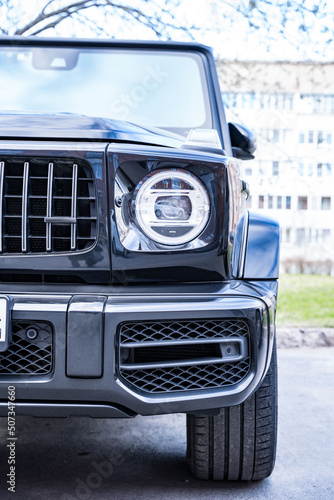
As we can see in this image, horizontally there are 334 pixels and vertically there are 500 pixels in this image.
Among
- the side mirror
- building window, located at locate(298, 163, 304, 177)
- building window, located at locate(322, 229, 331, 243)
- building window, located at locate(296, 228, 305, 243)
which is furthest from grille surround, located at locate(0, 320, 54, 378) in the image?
building window, located at locate(322, 229, 331, 243)

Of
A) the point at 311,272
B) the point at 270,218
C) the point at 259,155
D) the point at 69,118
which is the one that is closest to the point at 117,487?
the point at 270,218

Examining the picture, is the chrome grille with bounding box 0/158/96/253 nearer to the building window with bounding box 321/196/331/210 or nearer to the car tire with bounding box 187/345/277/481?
the car tire with bounding box 187/345/277/481

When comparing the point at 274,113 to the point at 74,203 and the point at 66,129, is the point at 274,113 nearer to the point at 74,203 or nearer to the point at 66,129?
the point at 66,129

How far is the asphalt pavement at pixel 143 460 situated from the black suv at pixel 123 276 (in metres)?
0.57

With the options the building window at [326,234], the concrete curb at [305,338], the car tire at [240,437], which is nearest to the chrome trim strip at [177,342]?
the car tire at [240,437]

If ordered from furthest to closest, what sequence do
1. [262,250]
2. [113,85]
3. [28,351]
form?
[113,85] → [262,250] → [28,351]

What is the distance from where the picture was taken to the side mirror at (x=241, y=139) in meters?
2.86

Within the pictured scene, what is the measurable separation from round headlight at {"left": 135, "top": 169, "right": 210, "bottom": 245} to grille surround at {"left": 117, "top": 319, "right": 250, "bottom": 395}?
28cm

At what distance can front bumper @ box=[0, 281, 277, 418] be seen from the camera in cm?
165

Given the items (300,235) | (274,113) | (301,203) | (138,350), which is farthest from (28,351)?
(300,235)

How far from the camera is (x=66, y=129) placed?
74.5 inches

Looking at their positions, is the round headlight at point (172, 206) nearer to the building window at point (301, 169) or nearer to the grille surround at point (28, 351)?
the grille surround at point (28, 351)

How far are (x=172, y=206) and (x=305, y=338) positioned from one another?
4.29 meters

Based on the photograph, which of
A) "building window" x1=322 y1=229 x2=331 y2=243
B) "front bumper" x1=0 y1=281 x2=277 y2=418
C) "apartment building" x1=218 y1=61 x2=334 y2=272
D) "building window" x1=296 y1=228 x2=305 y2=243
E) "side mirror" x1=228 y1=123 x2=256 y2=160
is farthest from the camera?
"building window" x1=322 y1=229 x2=331 y2=243
